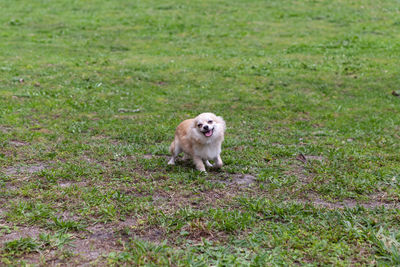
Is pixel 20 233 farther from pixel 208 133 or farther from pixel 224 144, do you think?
pixel 224 144

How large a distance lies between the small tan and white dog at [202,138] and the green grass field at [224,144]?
0.29m

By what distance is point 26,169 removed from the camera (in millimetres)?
6363

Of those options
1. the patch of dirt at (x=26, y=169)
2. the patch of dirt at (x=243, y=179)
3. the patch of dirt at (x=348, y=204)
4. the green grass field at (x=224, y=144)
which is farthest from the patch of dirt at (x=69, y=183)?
the patch of dirt at (x=348, y=204)

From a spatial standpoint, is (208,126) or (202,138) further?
(202,138)

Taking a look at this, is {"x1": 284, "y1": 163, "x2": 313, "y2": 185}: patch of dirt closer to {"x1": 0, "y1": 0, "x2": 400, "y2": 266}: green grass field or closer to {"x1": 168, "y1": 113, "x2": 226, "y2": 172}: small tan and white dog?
{"x1": 0, "y1": 0, "x2": 400, "y2": 266}: green grass field

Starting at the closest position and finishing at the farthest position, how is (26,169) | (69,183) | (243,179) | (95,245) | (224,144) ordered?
(95,245)
(69,183)
(243,179)
(26,169)
(224,144)

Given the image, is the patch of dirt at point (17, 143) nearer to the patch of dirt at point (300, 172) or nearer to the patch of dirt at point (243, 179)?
the patch of dirt at point (243, 179)

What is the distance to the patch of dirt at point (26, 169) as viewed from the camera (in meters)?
6.20

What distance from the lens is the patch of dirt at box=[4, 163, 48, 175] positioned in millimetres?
6201

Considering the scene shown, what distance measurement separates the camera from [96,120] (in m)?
9.72

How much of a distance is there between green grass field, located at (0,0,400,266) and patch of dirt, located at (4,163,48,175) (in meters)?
0.05

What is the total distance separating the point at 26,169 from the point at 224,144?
372 cm

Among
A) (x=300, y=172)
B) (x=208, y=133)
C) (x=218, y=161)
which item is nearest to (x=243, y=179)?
(x=218, y=161)

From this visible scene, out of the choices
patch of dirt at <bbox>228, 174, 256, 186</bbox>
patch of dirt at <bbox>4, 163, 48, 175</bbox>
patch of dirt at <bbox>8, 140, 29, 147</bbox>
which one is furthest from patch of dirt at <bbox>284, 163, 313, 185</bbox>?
patch of dirt at <bbox>8, 140, 29, 147</bbox>
